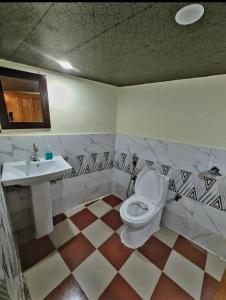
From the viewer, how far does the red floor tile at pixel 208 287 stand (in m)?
1.29

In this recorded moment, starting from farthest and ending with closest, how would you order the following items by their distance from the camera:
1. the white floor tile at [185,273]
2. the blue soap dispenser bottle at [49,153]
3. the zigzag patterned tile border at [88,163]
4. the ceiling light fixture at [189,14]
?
1. the zigzag patterned tile border at [88,163]
2. the blue soap dispenser bottle at [49,153]
3. the white floor tile at [185,273]
4. the ceiling light fixture at [189,14]

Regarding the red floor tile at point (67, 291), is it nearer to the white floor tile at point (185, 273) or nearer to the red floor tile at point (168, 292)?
the red floor tile at point (168, 292)

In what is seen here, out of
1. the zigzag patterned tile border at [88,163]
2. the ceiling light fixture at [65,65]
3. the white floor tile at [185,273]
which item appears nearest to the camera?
the white floor tile at [185,273]

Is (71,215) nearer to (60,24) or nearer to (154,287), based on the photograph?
(154,287)

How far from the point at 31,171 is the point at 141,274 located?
1608 millimetres

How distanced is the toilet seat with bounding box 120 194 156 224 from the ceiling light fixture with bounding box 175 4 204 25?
1.71 meters

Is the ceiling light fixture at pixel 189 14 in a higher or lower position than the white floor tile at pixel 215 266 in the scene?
higher

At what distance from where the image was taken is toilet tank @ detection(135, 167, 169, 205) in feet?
6.08

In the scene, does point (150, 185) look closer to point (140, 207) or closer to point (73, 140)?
point (140, 207)

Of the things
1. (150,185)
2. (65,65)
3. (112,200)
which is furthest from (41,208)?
(65,65)

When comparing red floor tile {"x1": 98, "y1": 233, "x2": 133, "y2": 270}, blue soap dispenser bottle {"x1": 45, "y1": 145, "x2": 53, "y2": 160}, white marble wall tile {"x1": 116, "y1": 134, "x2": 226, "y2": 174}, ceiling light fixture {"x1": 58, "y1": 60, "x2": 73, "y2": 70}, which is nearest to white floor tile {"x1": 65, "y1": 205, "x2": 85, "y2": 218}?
red floor tile {"x1": 98, "y1": 233, "x2": 133, "y2": 270}

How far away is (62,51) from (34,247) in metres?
2.07

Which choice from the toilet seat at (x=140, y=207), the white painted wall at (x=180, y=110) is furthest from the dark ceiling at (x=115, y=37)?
the toilet seat at (x=140, y=207)

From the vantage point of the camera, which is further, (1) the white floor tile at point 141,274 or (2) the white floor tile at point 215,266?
(2) the white floor tile at point 215,266
